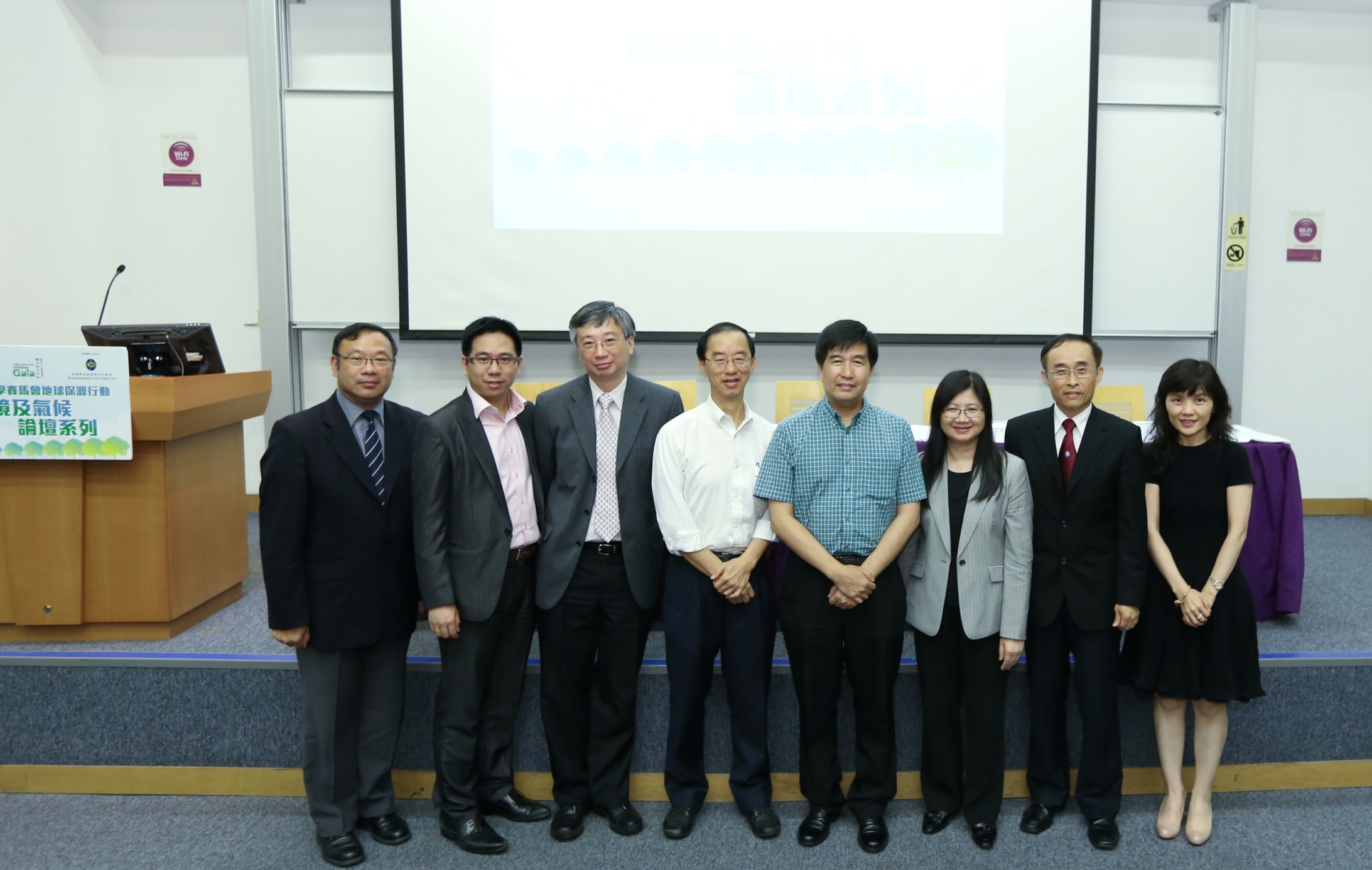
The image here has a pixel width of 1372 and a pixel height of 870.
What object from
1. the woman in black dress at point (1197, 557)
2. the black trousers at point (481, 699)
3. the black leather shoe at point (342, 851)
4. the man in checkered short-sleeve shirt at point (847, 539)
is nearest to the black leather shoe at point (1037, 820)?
the woman in black dress at point (1197, 557)

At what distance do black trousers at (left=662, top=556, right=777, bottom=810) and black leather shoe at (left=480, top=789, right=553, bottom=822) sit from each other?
0.41 m

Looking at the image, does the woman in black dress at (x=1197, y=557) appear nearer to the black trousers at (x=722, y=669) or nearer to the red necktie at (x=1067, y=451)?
the red necktie at (x=1067, y=451)

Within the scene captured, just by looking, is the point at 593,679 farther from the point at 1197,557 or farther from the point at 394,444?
the point at 1197,557

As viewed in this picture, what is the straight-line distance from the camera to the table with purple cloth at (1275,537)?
291 cm

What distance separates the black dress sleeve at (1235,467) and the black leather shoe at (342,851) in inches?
101

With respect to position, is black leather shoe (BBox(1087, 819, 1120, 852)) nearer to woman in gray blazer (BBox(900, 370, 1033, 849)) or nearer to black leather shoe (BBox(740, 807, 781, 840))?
woman in gray blazer (BBox(900, 370, 1033, 849))

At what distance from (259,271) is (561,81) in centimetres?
189

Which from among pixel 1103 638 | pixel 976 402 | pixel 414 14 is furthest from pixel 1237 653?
pixel 414 14

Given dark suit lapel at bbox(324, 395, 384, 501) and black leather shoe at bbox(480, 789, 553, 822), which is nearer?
dark suit lapel at bbox(324, 395, 384, 501)

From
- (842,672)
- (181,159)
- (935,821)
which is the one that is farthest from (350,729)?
(181,159)

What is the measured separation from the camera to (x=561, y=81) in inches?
158

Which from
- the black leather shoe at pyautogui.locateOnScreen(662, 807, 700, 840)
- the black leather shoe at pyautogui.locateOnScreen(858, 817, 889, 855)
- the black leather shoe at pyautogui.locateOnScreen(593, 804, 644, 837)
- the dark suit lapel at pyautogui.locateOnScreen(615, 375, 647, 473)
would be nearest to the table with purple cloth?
the dark suit lapel at pyautogui.locateOnScreen(615, 375, 647, 473)

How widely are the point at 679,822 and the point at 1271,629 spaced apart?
229 cm

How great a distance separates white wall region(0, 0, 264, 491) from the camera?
4.25 metres
